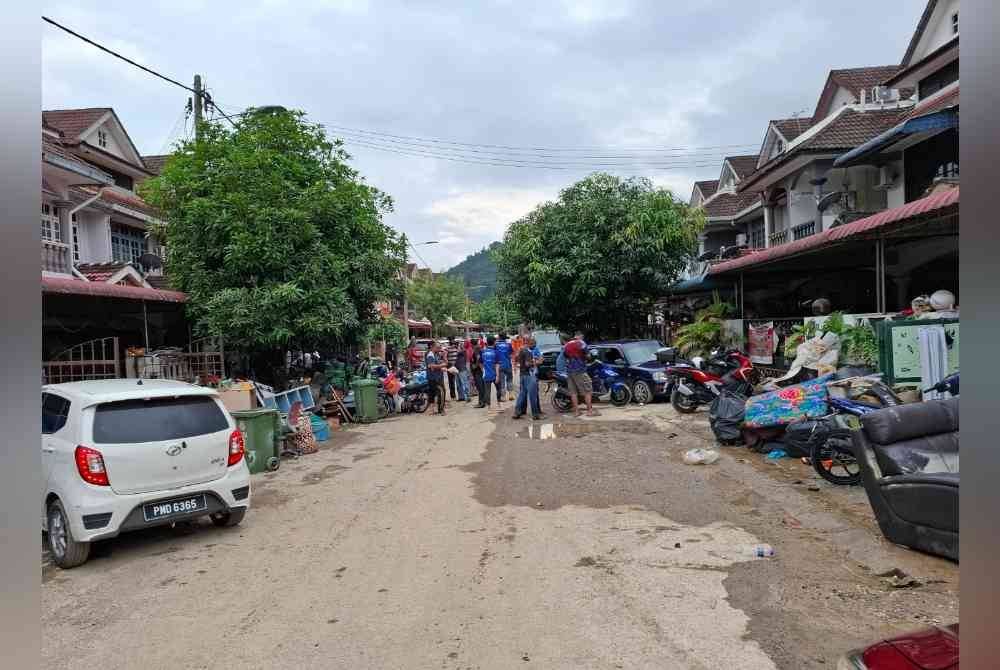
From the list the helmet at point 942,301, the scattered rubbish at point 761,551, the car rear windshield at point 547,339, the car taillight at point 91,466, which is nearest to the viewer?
the scattered rubbish at point 761,551

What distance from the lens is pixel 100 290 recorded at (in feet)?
35.8

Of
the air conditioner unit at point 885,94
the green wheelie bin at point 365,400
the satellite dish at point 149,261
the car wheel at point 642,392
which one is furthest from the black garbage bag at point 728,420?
the satellite dish at point 149,261

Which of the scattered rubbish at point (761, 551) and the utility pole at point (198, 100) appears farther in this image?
the utility pole at point (198, 100)

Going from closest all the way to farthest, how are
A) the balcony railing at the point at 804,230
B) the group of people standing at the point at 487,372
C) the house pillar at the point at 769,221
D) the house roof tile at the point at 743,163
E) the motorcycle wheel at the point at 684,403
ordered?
the motorcycle wheel at the point at 684,403, the group of people standing at the point at 487,372, the balcony railing at the point at 804,230, the house pillar at the point at 769,221, the house roof tile at the point at 743,163

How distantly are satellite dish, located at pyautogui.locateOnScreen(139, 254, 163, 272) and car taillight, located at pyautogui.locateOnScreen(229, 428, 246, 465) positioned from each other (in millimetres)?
16106

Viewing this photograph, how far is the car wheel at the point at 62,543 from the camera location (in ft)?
18.1

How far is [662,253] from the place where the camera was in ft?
72.5

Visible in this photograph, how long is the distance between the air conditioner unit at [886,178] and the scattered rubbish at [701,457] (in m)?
12.1

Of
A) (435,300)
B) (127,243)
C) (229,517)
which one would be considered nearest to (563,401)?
(229,517)

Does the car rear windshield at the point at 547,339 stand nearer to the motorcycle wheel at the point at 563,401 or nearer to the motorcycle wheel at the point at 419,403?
the motorcycle wheel at the point at 419,403

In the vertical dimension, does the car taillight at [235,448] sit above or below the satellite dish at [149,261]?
below

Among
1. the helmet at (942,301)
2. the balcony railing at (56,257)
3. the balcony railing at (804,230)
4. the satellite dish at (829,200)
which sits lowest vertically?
the helmet at (942,301)
